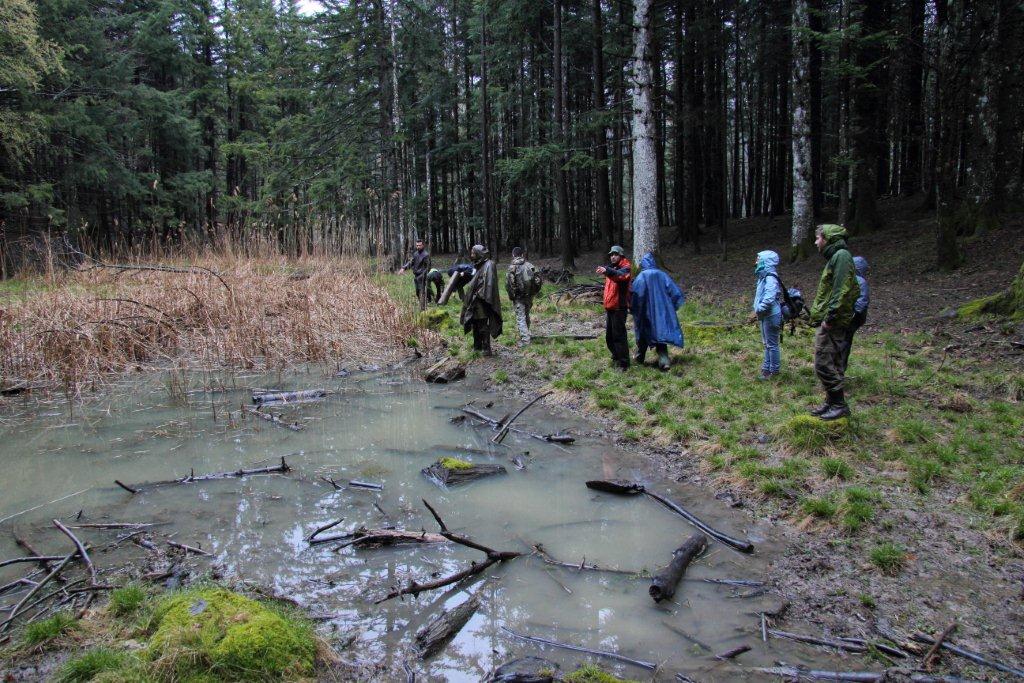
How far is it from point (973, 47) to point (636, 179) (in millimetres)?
6697

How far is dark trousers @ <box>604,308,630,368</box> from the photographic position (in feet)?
32.4

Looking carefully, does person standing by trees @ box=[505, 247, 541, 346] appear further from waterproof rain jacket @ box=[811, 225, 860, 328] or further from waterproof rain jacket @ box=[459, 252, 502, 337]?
waterproof rain jacket @ box=[811, 225, 860, 328]

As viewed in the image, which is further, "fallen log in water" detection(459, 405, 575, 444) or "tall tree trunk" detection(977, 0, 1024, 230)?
"tall tree trunk" detection(977, 0, 1024, 230)

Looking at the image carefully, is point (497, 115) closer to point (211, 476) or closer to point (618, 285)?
point (618, 285)

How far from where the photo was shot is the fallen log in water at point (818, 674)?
3377mm

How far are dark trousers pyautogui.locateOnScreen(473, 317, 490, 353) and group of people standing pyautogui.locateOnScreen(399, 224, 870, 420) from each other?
2cm

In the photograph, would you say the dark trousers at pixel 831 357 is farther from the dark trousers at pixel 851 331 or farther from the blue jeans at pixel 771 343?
the blue jeans at pixel 771 343

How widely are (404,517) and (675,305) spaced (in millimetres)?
5854

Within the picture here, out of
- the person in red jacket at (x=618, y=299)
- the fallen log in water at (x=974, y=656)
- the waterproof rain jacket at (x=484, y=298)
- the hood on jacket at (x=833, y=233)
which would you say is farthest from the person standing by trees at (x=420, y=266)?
the fallen log in water at (x=974, y=656)

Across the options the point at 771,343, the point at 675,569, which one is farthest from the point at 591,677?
the point at 771,343

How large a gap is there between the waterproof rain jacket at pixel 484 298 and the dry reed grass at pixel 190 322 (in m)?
1.87

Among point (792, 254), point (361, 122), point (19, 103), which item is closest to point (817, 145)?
point (792, 254)

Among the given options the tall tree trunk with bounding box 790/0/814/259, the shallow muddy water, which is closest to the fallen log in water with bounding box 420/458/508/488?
the shallow muddy water

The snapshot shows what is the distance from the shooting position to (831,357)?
659cm
